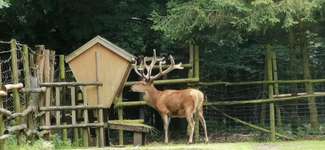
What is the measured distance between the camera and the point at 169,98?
47.8ft

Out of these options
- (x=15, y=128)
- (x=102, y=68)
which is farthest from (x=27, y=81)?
(x=102, y=68)

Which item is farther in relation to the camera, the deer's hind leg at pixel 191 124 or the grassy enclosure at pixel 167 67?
the deer's hind leg at pixel 191 124

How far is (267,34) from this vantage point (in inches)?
667

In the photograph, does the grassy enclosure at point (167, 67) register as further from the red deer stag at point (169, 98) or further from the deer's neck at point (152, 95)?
the deer's neck at point (152, 95)

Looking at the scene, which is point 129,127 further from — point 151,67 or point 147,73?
point 147,73

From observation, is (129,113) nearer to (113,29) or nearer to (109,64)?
(113,29)

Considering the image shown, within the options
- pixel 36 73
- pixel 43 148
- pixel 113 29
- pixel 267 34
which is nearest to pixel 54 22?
pixel 113 29

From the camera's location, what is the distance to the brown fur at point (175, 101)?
1436cm

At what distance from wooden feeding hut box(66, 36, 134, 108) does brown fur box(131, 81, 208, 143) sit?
1.46 meters

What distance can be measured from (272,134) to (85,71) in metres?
4.86

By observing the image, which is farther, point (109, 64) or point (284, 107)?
point (284, 107)

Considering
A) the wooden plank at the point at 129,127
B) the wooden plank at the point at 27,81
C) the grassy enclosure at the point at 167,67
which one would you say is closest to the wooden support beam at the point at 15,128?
the grassy enclosure at the point at 167,67

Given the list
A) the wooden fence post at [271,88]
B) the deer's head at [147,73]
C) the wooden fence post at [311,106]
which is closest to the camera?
the deer's head at [147,73]

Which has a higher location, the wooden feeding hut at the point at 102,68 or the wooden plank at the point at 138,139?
the wooden feeding hut at the point at 102,68
